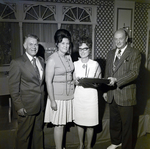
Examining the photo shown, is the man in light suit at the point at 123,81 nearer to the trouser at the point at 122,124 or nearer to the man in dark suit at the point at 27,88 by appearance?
the trouser at the point at 122,124

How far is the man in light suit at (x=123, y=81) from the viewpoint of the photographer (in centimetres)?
197

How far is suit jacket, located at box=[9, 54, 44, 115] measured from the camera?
1.79 m

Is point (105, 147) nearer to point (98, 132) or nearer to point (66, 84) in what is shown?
point (98, 132)

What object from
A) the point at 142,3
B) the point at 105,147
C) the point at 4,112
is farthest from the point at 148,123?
the point at 142,3

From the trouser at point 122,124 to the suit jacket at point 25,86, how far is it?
3.28 ft

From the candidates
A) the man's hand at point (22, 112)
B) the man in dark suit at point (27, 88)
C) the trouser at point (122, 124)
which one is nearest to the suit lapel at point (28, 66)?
the man in dark suit at point (27, 88)

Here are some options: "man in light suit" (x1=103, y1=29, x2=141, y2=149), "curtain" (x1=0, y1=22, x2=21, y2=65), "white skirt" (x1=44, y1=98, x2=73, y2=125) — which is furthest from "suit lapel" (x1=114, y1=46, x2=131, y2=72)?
"curtain" (x1=0, y1=22, x2=21, y2=65)

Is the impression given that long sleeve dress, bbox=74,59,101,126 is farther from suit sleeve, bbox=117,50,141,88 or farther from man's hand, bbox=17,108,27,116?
man's hand, bbox=17,108,27,116

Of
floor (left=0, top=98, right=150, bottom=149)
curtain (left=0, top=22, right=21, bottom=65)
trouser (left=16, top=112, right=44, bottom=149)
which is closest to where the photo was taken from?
trouser (left=16, top=112, right=44, bottom=149)

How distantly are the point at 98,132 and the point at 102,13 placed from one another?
3.03 metres

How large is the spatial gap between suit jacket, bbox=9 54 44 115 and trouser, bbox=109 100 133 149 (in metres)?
1.00

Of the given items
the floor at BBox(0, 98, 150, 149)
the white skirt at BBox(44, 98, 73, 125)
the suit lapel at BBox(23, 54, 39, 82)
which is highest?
the suit lapel at BBox(23, 54, 39, 82)

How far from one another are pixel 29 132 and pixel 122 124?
118cm

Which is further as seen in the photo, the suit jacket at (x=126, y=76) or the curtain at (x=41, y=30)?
the curtain at (x=41, y=30)
